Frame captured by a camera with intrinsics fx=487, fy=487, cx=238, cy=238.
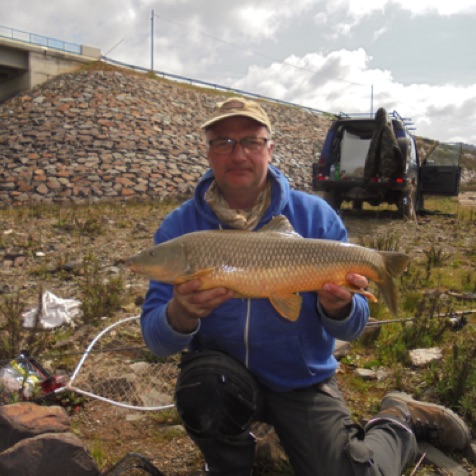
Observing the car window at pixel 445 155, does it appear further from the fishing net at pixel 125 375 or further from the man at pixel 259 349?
the man at pixel 259 349

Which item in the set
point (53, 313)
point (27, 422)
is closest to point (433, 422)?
point (27, 422)

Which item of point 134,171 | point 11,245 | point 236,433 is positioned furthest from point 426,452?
point 134,171

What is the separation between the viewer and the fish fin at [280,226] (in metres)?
2.72

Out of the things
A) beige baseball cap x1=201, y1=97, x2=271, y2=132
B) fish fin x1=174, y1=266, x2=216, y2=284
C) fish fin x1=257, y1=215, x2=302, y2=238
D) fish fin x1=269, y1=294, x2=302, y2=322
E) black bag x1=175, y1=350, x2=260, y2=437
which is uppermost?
beige baseball cap x1=201, y1=97, x2=271, y2=132

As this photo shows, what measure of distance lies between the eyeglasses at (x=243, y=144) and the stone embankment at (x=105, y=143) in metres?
16.2

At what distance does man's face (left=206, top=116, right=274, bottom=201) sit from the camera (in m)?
2.95

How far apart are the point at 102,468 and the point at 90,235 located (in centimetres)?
673

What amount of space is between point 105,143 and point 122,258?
1601 centimetres

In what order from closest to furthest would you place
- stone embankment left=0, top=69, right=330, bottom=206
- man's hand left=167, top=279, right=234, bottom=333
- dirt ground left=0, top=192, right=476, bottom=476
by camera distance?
man's hand left=167, top=279, right=234, bottom=333 → dirt ground left=0, top=192, right=476, bottom=476 → stone embankment left=0, top=69, right=330, bottom=206

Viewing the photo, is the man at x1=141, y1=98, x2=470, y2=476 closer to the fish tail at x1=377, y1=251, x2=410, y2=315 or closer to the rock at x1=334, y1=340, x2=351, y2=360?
the fish tail at x1=377, y1=251, x2=410, y2=315

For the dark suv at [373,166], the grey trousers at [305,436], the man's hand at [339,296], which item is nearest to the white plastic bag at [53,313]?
the grey trousers at [305,436]

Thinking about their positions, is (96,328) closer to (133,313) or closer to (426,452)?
(133,313)

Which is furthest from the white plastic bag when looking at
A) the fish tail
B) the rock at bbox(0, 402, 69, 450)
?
the fish tail

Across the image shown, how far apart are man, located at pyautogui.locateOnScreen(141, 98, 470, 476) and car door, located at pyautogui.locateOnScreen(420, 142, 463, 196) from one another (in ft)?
37.0
